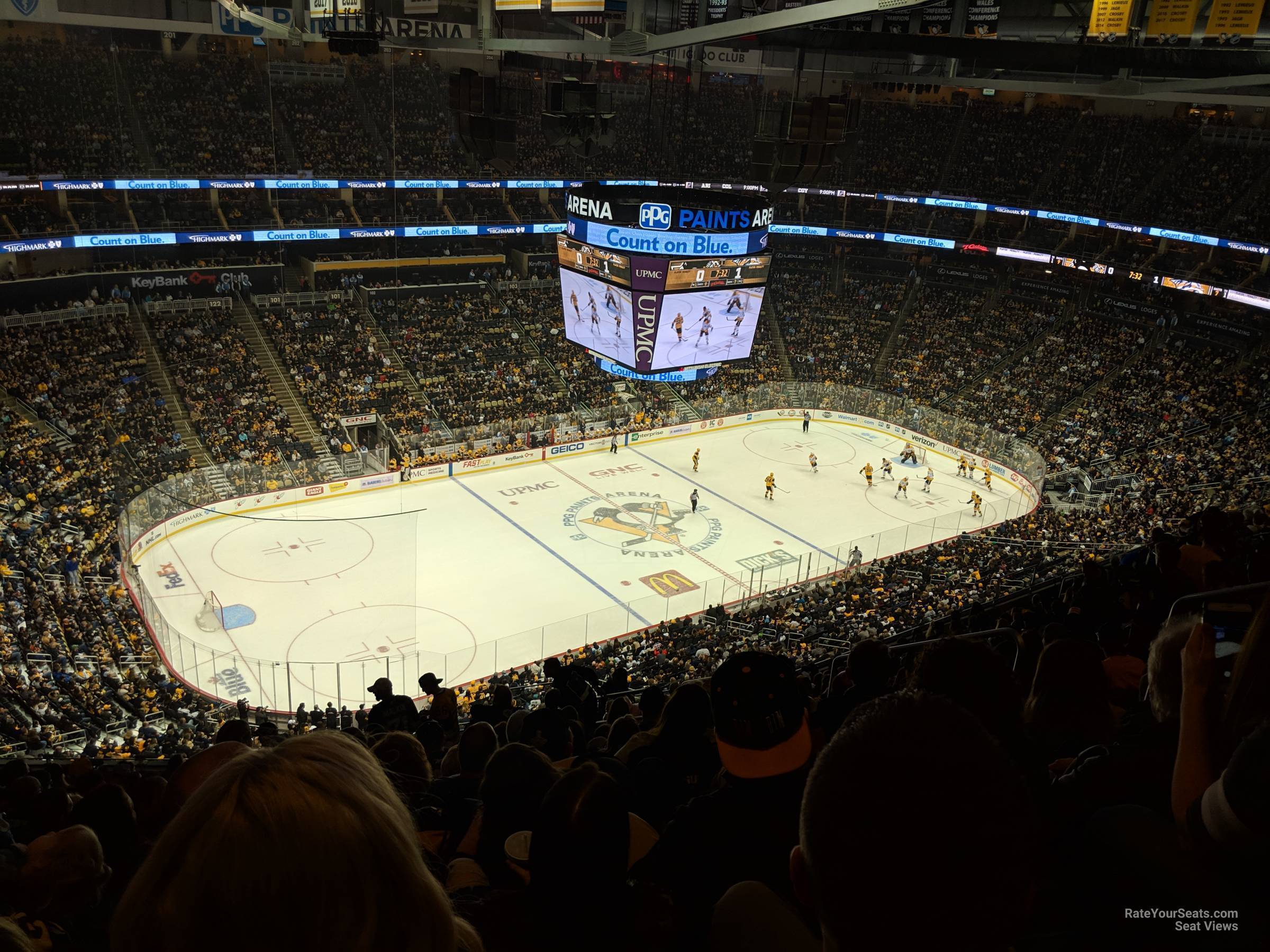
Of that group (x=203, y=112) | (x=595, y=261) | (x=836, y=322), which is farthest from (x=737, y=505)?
(x=203, y=112)

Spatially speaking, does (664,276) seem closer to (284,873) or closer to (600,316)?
(600,316)

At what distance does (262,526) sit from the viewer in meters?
26.7

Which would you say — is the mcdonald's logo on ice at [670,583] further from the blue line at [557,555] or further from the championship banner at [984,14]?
the championship banner at [984,14]

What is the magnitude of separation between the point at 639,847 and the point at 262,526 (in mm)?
26167

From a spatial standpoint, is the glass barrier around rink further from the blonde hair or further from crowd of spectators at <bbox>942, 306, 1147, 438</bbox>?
the blonde hair

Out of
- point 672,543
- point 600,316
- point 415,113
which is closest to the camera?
point 600,316

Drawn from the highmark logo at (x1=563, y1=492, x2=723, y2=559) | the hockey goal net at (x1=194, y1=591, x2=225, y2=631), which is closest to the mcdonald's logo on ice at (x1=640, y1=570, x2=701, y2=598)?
the highmark logo at (x1=563, y1=492, x2=723, y2=559)

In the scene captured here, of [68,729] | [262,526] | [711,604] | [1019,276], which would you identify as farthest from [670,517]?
[1019,276]

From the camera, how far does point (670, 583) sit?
83.6ft

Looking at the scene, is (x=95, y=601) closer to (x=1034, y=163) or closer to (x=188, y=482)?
(x=188, y=482)

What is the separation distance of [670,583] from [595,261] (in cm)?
891

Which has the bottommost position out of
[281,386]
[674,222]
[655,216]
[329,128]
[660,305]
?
[281,386]

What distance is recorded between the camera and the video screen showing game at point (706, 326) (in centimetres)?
2195

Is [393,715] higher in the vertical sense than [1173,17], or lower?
lower
